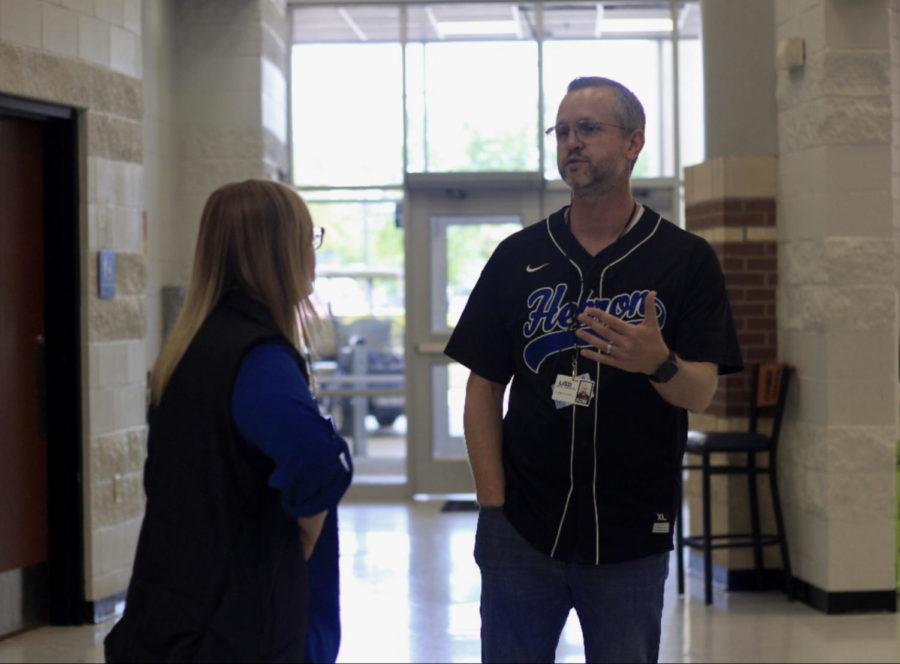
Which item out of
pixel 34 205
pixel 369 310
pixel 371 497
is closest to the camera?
pixel 34 205

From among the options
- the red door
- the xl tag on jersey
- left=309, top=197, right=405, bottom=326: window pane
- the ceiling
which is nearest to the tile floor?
the red door

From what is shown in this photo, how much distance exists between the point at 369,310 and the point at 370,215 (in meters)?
0.85

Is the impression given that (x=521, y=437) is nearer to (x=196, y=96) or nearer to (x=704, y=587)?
(x=704, y=587)

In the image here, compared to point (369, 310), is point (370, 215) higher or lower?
higher

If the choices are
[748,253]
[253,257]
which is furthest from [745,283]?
[253,257]

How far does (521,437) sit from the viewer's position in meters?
2.45

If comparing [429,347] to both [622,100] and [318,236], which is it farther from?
[318,236]

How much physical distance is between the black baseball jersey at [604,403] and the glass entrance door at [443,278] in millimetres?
6793

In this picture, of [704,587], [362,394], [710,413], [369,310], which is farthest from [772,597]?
[369,310]

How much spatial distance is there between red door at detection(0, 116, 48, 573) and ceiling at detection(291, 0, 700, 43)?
4435mm

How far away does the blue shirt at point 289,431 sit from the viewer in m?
1.85

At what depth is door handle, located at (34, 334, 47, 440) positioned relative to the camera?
A: 17.2ft

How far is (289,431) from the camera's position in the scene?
185cm

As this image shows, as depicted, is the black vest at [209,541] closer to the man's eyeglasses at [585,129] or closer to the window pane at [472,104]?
the man's eyeglasses at [585,129]
